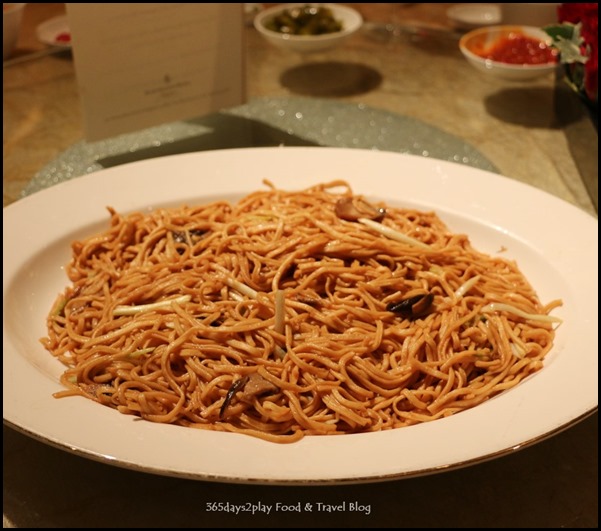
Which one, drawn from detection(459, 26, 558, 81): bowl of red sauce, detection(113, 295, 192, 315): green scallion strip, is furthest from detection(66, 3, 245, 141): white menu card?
detection(459, 26, 558, 81): bowl of red sauce

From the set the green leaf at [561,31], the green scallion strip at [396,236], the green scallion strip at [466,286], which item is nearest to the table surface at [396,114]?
the green leaf at [561,31]

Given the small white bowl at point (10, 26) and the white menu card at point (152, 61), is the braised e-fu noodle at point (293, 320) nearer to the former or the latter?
the white menu card at point (152, 61)

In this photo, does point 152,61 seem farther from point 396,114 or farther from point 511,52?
point 511,52

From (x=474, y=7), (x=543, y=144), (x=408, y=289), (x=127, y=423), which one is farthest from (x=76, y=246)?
(x=474, y=7)

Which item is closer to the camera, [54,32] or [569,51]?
[569,51]

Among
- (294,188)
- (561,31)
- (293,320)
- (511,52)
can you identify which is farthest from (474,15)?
(293,320)

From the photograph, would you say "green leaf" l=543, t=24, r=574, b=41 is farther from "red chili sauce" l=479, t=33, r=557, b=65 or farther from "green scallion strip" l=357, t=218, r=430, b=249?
"green scallion strip" l=357, t=218, r=430, b=249
